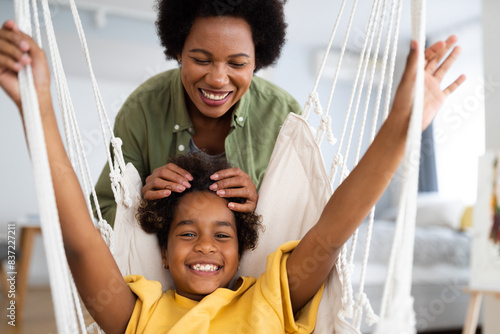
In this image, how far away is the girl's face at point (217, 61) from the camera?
1075 millimetres

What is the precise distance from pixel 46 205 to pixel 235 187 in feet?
1.73

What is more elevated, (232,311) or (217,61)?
(217,61)

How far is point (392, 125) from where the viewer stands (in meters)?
0.72

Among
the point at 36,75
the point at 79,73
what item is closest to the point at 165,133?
the point at 36,75

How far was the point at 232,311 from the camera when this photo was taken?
0.95m

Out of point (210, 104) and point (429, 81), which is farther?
point (210, 104)

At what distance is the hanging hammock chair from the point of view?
2.07 feet

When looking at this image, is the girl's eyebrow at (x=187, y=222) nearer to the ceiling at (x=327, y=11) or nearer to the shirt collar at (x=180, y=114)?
the shirt collar at (x=180, y=114)

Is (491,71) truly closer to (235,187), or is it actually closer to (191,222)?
(235,187)

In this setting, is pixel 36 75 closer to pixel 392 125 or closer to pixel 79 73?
pixel 392 125

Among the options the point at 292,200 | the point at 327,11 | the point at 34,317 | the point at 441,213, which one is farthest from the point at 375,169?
the point at 327,11

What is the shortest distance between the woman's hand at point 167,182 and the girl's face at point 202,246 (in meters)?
0.04

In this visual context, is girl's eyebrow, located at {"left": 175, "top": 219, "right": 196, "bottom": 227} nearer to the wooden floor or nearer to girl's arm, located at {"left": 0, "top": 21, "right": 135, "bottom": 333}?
girl's arm, located at {"left": 0, "top": 21, "right": 135, "bottom": 333}

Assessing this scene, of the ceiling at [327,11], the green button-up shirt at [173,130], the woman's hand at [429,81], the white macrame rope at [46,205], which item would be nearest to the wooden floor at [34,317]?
the green button-up shirt at [173,130]
